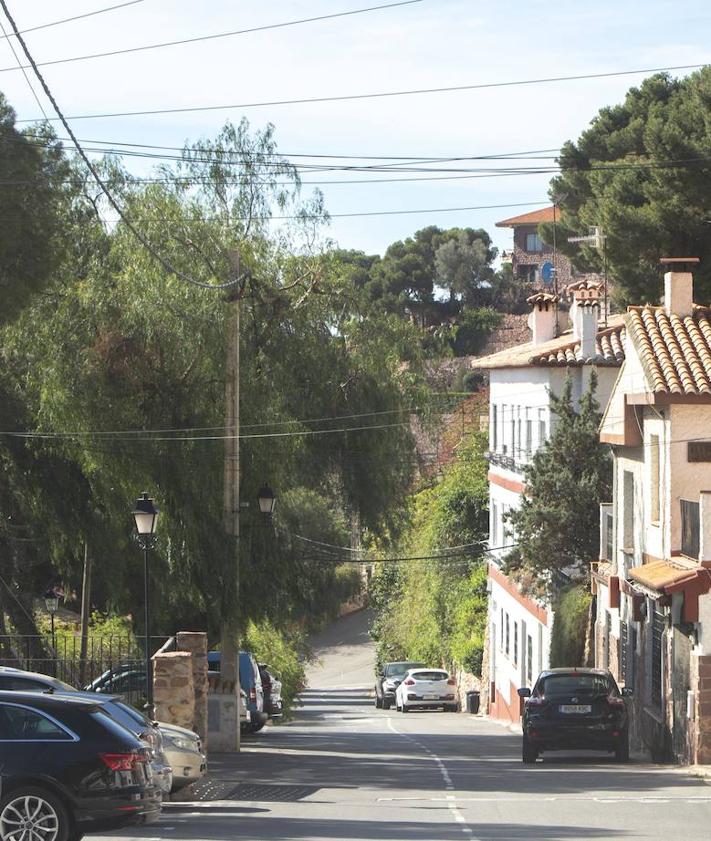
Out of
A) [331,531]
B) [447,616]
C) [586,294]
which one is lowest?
[447,616]

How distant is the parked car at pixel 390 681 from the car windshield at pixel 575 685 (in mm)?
29133

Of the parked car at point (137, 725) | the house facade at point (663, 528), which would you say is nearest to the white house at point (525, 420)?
the house facade at point (663, 528)

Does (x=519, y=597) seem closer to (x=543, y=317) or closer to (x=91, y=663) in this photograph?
(x=543, y=317)

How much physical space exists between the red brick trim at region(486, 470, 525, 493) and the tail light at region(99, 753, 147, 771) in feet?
105

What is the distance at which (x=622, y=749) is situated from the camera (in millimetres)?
24406

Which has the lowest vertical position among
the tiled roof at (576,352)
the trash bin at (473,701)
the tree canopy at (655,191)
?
the trash bin at (473,701)

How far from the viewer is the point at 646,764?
24391 mm

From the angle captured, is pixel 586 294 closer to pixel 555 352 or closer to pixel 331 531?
pixel 555 352

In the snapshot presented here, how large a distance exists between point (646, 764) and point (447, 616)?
1353 inches

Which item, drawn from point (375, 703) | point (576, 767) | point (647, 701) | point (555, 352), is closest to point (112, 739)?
point (576, 767)

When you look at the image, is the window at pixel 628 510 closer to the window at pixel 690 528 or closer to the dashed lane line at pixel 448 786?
the window at pixel 690 528

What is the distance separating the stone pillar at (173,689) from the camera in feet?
69.2

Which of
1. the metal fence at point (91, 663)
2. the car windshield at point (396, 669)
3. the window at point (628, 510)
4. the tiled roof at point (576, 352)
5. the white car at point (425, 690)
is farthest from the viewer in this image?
the car windshield at point (396, 669)

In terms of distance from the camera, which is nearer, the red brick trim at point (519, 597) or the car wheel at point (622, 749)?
the car wheel at point (622, 749)
